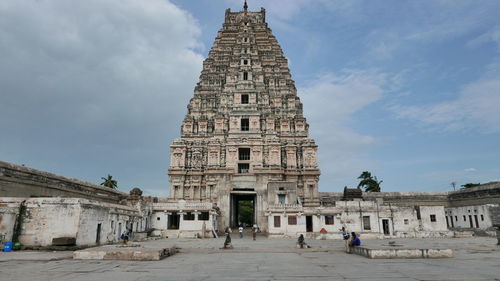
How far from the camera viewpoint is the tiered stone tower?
40000mm

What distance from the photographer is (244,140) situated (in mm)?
41594

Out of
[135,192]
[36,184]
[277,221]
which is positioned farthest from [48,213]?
[277,221]

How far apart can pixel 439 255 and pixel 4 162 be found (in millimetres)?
24641

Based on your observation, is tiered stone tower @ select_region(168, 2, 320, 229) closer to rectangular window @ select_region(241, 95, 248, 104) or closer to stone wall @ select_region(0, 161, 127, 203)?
rectangular window @ select_region(241, 95, 248, 104)

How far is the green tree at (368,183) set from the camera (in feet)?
193

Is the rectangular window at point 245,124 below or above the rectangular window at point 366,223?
above

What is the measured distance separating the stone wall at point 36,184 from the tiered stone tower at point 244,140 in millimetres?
14703

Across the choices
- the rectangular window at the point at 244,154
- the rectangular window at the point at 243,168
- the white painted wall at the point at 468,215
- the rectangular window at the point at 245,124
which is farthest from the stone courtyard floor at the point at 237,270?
the rectangular window at the point at 245,124

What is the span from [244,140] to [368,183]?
29487 millimetres

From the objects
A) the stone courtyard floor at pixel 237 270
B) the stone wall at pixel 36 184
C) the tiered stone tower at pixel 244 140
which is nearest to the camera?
the stone courtyard floor at pixel 237 270

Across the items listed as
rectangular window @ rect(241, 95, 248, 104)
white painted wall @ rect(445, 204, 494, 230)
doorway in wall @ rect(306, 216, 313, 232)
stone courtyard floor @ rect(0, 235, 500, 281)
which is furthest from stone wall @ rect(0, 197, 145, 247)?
white painted wall @ rect(445, 204, 494, 230)

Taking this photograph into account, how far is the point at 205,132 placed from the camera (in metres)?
45.1

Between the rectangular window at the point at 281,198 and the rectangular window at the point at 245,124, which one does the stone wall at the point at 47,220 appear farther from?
the rectangular window at the point at 245,124

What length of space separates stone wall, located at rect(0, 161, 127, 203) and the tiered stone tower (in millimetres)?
14703
